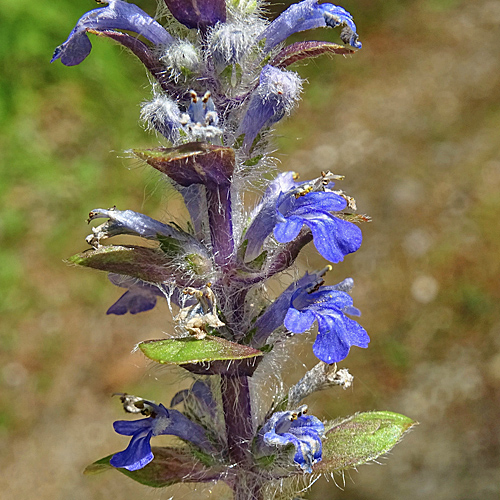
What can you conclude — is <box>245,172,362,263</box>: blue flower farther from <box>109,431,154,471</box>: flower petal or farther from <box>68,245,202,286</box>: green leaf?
<box>109,431,154,471</box>: flower petal

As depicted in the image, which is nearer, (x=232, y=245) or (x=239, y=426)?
(x=232, y=245)

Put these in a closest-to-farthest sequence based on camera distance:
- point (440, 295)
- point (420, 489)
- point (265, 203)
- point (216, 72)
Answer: point (216, 72) < point (265, 203) < point (420, 489) < point (440, 295)

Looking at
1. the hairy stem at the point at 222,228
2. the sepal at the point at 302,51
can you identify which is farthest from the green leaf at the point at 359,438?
the sepal at the point at 302,51

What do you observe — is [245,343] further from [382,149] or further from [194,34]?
[382,149]

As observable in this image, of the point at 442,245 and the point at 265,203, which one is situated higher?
the point at 442,245

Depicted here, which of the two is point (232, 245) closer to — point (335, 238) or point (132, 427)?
point (335, 238)

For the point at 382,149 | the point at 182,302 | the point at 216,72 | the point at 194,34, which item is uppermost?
the point at 382,149

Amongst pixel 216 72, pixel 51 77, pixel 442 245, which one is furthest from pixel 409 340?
pixel 51 77

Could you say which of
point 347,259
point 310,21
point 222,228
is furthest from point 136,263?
point 347,259
